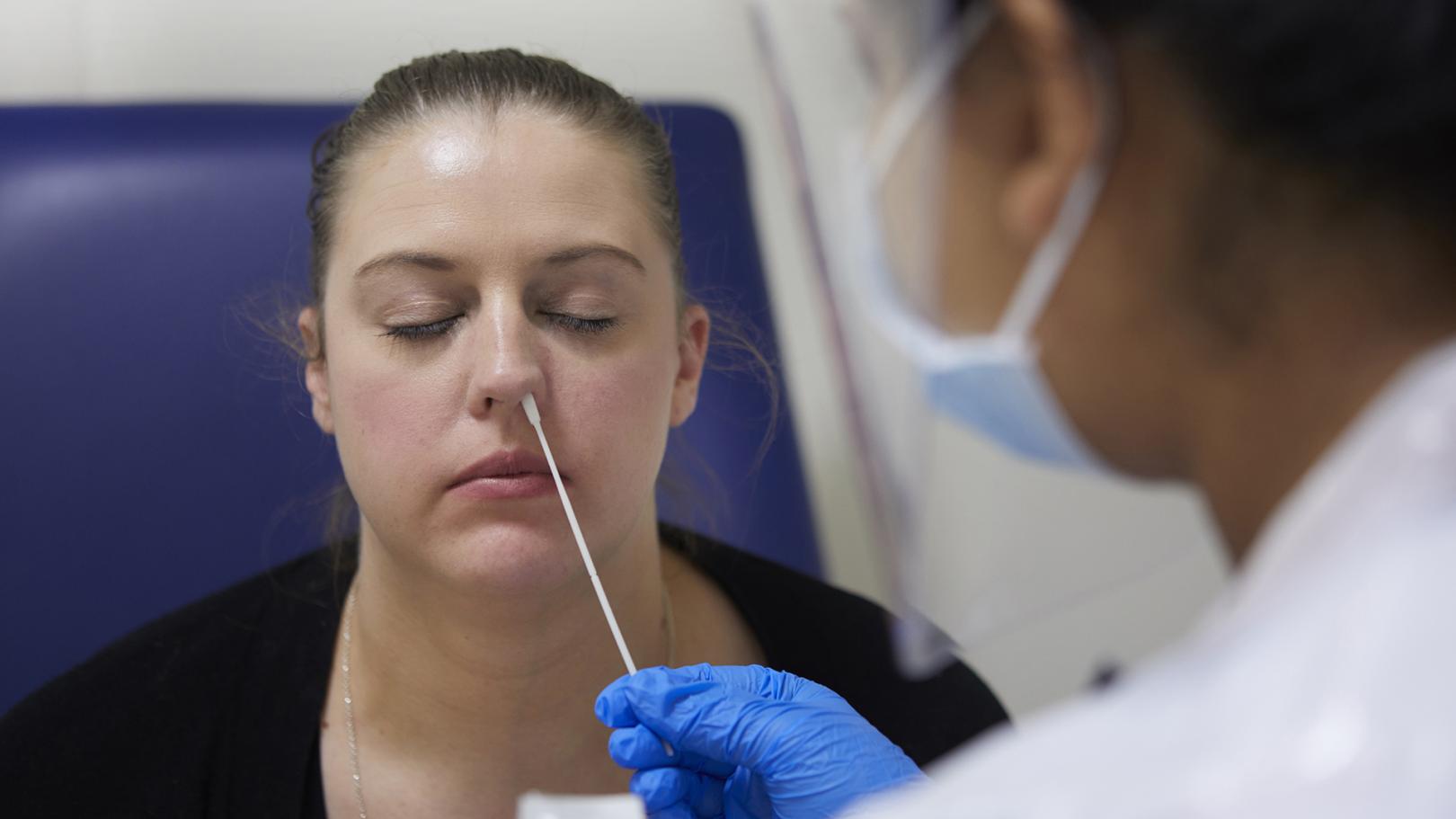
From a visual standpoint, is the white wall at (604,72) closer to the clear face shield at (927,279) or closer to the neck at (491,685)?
the neck at (491,685)

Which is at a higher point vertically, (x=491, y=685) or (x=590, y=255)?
(x=590, y=255)

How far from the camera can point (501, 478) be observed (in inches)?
44.8

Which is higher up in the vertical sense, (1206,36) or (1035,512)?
(1206,36)

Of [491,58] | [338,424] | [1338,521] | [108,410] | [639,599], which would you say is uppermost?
[491,58]

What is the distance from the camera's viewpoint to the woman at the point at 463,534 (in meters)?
1.15

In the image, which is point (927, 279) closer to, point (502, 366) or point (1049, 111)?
point (1049, 111)

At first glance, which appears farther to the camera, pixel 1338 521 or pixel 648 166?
pixel 648 166

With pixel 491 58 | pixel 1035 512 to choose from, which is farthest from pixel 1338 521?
pixel 491 58

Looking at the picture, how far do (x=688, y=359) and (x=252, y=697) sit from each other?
1.73ft

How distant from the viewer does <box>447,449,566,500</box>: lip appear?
3.70 ft

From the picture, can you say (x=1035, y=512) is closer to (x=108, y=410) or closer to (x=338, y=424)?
(x=338, y=424)

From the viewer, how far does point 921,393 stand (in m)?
0.75

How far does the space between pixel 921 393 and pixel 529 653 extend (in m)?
0.64

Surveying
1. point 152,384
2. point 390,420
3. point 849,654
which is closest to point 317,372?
point 390,420
